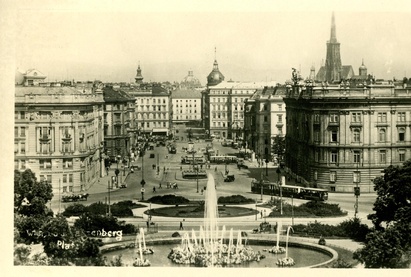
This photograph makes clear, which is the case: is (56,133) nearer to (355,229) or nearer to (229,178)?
(229,178)

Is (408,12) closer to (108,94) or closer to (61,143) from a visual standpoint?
(61,143)

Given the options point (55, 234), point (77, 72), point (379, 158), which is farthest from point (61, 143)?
point (379, 158)

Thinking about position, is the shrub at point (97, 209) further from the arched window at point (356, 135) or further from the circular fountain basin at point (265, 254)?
the arched window at point (356, 135)

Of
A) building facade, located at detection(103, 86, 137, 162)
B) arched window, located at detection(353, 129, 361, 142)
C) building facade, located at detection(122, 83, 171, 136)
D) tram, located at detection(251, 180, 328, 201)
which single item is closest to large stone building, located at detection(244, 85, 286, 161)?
building facade, located at detection(122, 83, 171, 136)

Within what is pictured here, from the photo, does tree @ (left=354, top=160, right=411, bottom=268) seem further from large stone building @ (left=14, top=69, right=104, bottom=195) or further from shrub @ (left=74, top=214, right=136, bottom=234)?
large stone building @ (left=14, top=69, right=104, bottom=195)

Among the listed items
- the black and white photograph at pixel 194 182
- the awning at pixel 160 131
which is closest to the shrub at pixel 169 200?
the black and white photograph at pixel 194 182

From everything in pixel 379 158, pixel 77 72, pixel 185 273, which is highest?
pixel 77 72

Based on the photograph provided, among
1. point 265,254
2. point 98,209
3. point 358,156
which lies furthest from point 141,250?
point 358,156
